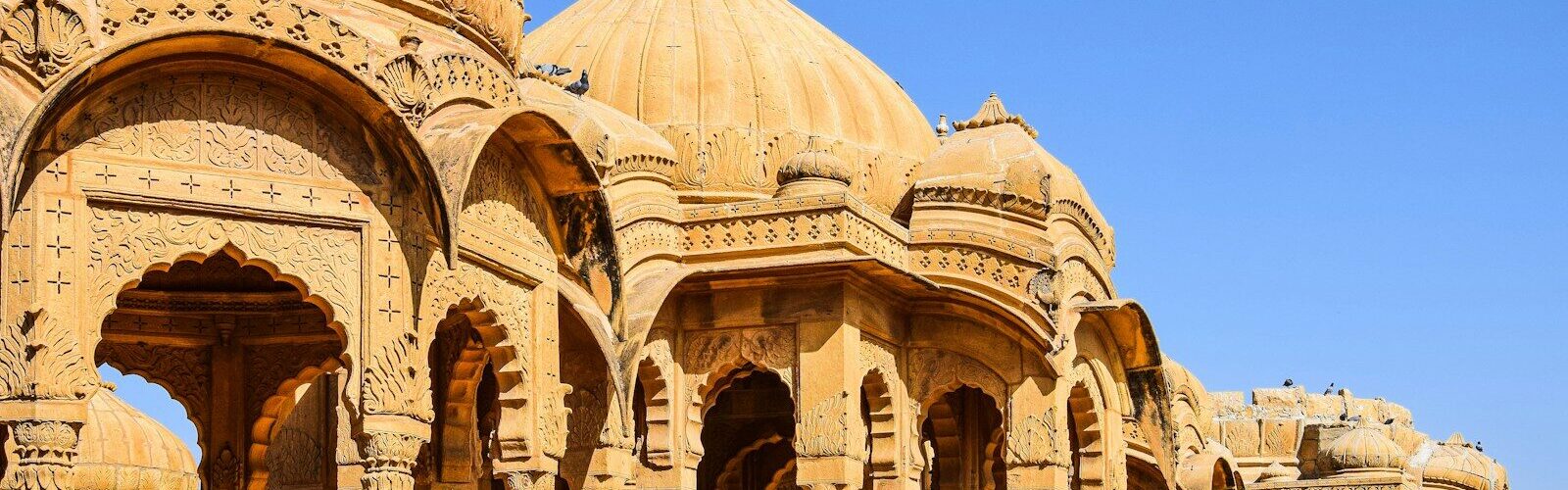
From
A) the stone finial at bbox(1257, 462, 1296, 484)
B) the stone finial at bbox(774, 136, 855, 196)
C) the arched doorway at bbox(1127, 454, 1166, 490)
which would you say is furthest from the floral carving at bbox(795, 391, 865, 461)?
the stone finial at bbox(1257, 462, 1296, 484)

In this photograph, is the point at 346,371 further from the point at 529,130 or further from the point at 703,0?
the point at 703,0

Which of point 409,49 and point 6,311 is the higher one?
point 409,49

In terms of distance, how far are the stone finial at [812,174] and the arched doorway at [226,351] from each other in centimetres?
489

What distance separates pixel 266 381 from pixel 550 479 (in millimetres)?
4080

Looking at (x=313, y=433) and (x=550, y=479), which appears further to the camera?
(x=313, y=433)

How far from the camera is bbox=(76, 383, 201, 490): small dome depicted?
27.7 metres

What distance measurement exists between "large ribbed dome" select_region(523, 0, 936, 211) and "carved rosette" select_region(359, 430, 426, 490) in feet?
35.1

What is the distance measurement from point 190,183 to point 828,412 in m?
8.64

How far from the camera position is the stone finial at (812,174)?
894 inches

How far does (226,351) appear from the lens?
19.9m

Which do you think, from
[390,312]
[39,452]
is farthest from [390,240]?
[39,452]

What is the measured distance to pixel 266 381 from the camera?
19828 millimetres

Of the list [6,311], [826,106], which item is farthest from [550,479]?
[826,106]

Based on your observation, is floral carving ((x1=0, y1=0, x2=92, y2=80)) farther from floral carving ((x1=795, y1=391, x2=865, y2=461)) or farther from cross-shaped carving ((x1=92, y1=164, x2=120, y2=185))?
floral carving ((x1=795, y1=391, x2=865, y2=461))
